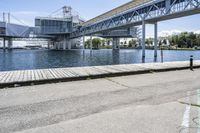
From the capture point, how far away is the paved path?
4.96 metres

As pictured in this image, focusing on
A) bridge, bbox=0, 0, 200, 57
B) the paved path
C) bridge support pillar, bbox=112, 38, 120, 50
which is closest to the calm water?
bridge, bbox=0, 0, 200, 57

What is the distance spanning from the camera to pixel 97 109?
6.35m

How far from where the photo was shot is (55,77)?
10930 millimetres

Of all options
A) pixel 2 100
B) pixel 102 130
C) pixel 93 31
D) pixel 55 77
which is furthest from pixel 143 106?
pixel 93 31

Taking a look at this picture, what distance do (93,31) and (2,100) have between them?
95499 millimetres

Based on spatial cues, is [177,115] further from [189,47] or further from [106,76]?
[189,47]

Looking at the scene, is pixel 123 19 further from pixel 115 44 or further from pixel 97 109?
pixel 115 44

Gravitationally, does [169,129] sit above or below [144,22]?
below

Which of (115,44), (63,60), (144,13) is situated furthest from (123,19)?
(115,44)

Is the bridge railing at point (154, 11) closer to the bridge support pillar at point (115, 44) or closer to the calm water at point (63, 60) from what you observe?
the calm water at point (63, 60)

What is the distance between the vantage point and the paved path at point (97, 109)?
4.96m

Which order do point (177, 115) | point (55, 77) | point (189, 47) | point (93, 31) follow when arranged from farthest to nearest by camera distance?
point (189, 47)
point (93, 31)
point (55, 77)
point (177, 115)

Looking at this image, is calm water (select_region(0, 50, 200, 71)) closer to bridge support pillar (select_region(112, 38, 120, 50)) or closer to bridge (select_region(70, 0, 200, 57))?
bridge (select_region(70, 0, 200, 57))

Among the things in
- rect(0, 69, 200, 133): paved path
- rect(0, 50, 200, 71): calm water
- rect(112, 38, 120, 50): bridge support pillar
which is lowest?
rect(0, 69, 200, 133): paved path
